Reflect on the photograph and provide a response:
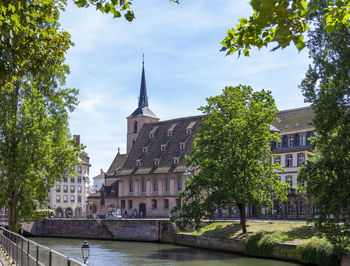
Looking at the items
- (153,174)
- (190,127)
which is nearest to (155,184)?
(153,174)

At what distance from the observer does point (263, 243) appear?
35531 mm

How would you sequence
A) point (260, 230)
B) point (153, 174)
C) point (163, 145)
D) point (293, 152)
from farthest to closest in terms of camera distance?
point (163, 145) < point (153, 174) < point (293, 152) < point (260, 230)

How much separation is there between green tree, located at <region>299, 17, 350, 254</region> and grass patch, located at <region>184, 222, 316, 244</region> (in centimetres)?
1053

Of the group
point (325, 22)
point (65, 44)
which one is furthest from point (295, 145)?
point (325, 22)

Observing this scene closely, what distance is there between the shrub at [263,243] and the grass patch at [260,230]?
1.70 ft

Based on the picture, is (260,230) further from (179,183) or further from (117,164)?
(117,164)

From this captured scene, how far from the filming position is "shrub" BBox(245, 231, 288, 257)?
115 feet

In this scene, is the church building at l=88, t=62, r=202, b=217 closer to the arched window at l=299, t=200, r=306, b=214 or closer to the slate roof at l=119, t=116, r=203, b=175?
the slate roof at l=119, t=116, r=203, b=175

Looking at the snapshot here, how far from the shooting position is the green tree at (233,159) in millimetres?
39594

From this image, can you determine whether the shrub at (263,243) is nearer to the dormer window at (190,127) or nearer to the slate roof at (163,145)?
the slate roof at (163,145)

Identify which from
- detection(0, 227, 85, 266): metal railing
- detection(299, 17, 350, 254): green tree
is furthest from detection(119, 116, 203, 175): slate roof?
detection(0, 227, 85, 266): metal railing

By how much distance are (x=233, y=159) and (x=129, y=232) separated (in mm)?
22816

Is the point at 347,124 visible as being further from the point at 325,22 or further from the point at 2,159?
the point at 325,22

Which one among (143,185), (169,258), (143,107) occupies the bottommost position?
(169,258)
